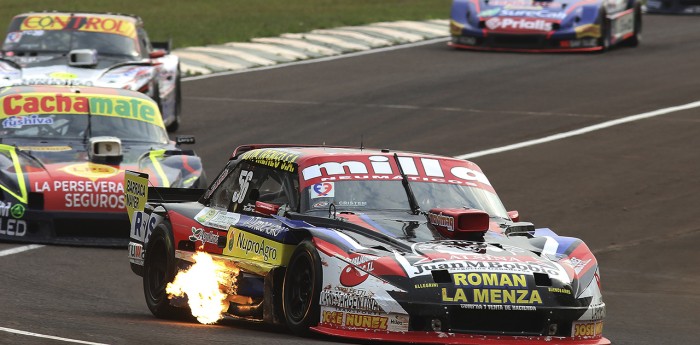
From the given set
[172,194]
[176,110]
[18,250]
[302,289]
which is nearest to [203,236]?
[172,194]

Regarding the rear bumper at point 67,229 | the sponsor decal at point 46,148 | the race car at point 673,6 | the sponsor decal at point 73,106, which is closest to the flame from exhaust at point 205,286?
the rear bumper at point 67,229

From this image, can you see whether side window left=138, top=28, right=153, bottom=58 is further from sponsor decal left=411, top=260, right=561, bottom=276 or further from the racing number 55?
sponsor decal left=411, top=260, right=561, bottom=276

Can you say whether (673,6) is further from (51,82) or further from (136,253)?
(136,253)

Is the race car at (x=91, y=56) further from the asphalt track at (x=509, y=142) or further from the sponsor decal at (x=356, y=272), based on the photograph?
the sponsor decal at (x=356, y=272)

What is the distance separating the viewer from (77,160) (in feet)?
47.8

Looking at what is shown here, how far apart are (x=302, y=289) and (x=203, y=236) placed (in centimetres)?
148

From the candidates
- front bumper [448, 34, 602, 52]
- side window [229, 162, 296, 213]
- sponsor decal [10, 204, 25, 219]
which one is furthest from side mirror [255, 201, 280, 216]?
front bumper [448, 34, 602, 52]

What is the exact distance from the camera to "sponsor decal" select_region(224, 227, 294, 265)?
9.31 meters

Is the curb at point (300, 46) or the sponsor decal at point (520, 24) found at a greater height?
the sponsor decal at point (520, 24)

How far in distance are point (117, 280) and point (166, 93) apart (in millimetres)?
7845

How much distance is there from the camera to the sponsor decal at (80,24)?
2059 cm

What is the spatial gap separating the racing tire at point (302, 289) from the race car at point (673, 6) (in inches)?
957

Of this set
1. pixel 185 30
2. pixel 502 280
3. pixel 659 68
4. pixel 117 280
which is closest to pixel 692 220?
pixel 117 280

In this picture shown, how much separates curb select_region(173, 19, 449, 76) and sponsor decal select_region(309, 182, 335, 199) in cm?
1513
